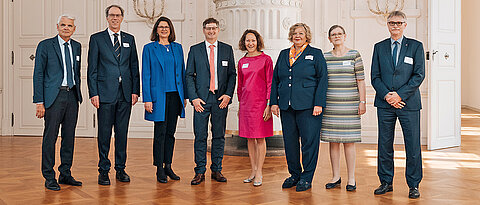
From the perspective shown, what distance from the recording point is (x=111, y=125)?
4.50 meters

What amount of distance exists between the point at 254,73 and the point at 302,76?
0.48 meters

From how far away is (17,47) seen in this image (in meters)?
8.16

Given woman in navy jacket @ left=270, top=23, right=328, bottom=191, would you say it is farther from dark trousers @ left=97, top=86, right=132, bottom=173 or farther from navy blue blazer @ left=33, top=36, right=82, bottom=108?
navy blue blazer @ left=33, top=36, right=82, bottom=108

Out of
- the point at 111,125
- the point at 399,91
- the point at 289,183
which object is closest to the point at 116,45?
the point at 111,125

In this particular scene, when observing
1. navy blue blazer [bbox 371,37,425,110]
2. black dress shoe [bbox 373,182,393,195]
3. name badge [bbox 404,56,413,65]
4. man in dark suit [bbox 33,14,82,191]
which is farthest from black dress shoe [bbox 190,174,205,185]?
name badge [bbox 404,56,413,65]

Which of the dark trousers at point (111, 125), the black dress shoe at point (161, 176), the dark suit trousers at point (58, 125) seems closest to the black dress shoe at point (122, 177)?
the dark trousers at point (111, 125)

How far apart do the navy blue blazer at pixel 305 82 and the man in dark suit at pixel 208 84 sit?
0.60m

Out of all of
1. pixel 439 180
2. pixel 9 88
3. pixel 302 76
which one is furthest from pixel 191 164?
pixel 9 88

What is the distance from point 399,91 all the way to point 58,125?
9.59ft

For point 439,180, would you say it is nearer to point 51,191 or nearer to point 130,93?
point 130,93

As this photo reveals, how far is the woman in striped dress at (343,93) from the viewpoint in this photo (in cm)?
416

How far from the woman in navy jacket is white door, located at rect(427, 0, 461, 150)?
3115 millimetres

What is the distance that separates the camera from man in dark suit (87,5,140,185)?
4.38m

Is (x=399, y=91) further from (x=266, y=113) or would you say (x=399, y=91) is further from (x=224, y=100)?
(x=224, y=100)
